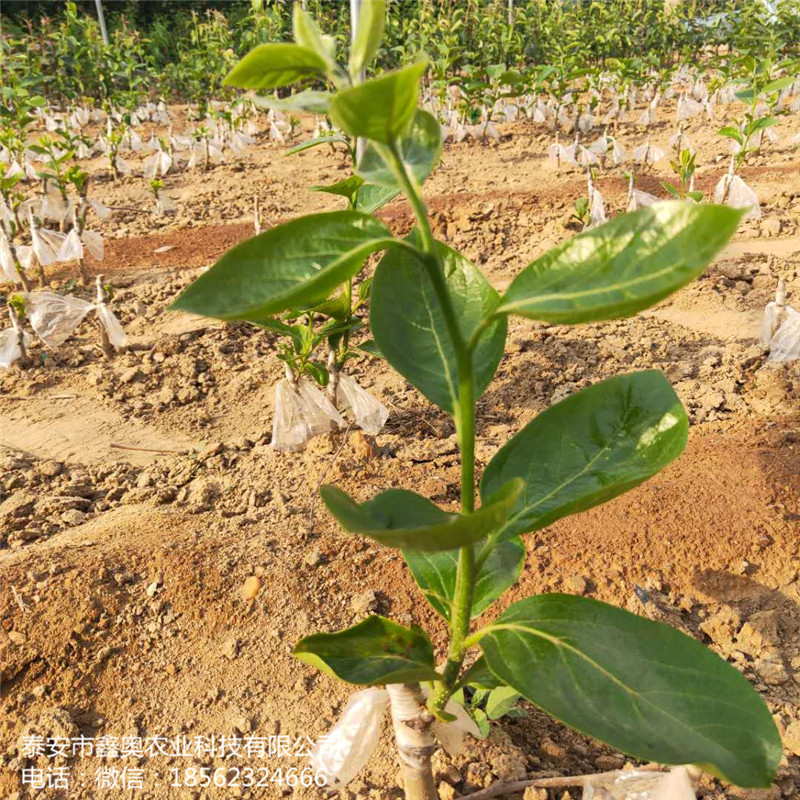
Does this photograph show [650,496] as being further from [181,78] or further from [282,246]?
[181,78]

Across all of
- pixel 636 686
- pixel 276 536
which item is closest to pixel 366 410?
pixel 276 536

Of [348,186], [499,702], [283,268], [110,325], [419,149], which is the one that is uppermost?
[419,149]

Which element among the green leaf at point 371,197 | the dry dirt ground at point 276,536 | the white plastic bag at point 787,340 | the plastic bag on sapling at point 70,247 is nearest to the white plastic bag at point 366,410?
the dry dirt ground at point 276,536

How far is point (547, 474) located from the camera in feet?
4.31

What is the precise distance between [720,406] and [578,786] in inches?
92.0

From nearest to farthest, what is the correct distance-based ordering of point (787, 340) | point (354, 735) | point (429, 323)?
point (429, 323) → point (354, 735) → point (787, 340)

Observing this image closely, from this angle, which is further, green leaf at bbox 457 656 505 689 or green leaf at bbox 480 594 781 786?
green leaf at bbox 457 656 505 689

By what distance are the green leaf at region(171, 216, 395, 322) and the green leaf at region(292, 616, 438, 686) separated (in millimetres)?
613

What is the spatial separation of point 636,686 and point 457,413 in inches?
19.5

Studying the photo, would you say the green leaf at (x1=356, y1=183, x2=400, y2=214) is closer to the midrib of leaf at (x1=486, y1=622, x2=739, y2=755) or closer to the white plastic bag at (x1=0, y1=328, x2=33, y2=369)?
the midrib of leaf at (x1=486, y1=622, x2=739, y2=755)

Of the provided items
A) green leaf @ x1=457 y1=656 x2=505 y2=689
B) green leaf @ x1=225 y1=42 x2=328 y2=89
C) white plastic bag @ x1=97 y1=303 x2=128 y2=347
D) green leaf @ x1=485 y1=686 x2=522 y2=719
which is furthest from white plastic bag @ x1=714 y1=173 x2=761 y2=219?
green leaf @ x1=225 y1=42 x2=328 y2=89

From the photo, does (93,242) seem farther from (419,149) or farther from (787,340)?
(419,149)

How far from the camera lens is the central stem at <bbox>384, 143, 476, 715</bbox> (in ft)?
3.17

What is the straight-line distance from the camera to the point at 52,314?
14.3 ft
